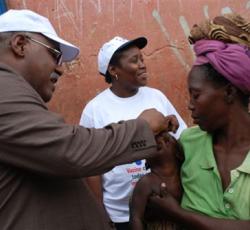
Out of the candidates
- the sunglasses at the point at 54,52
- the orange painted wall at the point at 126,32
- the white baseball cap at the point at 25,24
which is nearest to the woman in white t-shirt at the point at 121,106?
the orange painted wall at the point at 126,32

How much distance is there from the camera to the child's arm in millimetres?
2361

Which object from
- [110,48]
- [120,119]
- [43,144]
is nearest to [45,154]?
[43,144]

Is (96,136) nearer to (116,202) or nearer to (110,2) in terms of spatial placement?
(116,202)

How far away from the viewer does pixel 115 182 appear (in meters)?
3.38

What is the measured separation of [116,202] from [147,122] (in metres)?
Result: 1.44

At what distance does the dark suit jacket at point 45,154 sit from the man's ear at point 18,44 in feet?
0.38

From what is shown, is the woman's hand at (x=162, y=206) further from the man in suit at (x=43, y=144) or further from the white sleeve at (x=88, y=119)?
the white sleeve at (x=88, y=119)

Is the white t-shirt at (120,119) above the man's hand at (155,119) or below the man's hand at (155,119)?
below

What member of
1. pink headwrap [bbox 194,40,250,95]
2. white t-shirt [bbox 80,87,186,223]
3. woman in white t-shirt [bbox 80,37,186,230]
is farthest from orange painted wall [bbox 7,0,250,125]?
pink headwrap [bbox 194,40,250,95]

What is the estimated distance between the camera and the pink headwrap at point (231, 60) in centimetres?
213

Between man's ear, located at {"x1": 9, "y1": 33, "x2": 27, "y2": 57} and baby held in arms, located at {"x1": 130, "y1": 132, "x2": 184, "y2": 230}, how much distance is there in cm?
70

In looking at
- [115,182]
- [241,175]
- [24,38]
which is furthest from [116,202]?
[24,38]

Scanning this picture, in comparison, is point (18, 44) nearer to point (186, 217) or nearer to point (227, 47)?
point (227, 47)

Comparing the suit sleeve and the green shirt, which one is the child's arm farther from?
the suit sleeve
